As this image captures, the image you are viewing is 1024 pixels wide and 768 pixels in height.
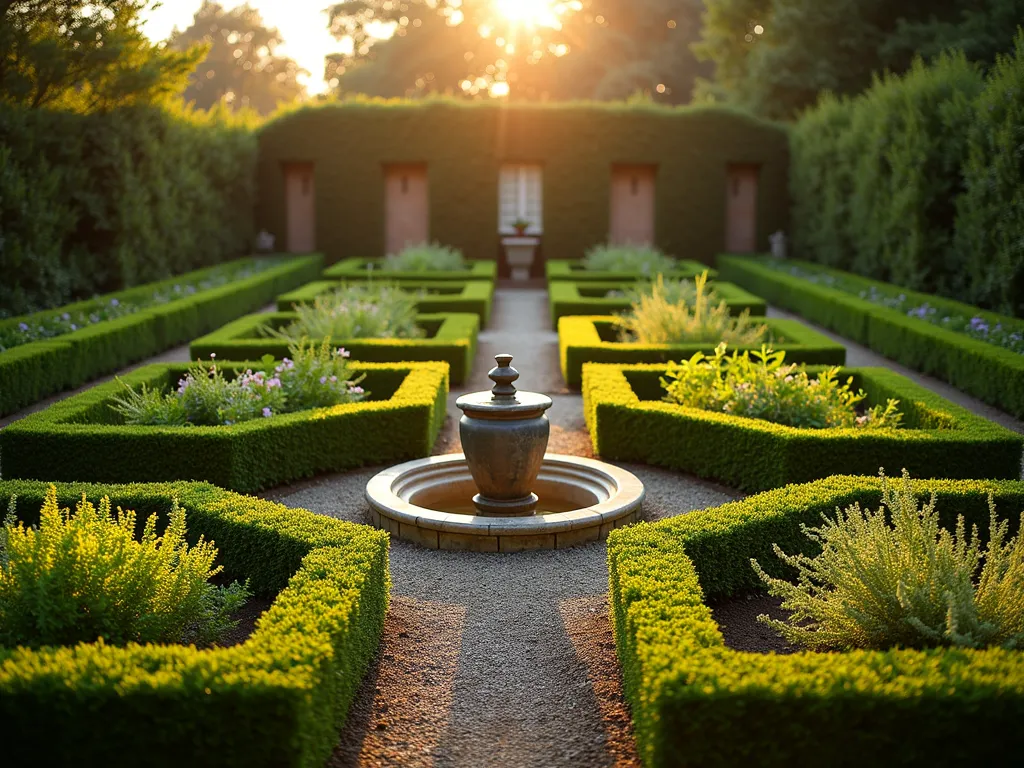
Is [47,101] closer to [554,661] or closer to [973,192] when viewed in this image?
[973,192]

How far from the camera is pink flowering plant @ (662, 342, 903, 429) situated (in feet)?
24.4

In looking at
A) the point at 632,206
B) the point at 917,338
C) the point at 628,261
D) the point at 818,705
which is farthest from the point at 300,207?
the point at 818,705

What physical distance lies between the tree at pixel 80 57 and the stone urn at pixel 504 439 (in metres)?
11.4

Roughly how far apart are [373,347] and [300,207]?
49.1 feet

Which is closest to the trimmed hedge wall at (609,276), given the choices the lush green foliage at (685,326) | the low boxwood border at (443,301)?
the low boxwood border at (443,301)

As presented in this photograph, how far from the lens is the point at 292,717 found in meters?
3.06

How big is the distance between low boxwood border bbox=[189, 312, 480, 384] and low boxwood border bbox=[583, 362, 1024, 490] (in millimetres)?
2435

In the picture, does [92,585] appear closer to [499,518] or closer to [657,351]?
[499,518]

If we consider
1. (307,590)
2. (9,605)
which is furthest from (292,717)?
(9,605)

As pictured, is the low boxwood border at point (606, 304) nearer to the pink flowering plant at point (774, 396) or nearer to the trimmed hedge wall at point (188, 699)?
the pink flowering plant at point (774, 396)

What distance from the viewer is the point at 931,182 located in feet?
50.5

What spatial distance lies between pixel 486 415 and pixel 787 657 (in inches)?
114

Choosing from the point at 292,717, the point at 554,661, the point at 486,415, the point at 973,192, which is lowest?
the point at 554,661

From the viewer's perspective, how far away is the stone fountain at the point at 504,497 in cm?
586
